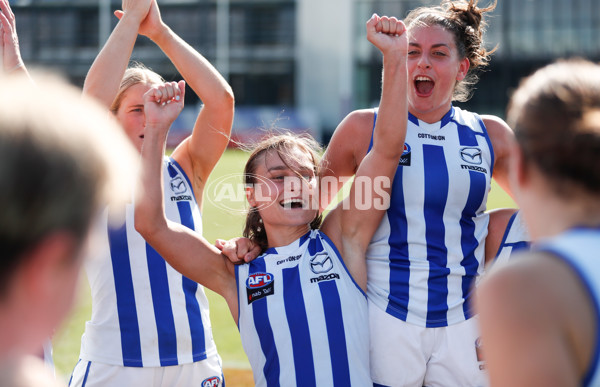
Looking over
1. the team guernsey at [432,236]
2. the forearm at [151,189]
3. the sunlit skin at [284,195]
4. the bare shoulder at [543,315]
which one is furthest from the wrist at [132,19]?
the bare shoulder at [543,315]

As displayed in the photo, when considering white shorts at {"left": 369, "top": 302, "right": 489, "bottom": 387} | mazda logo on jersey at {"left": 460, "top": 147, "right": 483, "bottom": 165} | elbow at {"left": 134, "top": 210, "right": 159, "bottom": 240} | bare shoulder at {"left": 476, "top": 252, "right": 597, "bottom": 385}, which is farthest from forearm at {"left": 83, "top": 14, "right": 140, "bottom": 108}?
bare shoulder at {"left": 476, "top": 252, "right": 597, "bottom": 385}

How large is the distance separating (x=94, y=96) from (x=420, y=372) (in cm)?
191

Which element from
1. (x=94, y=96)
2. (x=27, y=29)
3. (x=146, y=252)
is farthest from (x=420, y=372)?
(x=27, y=29)

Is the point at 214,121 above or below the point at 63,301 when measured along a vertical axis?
above

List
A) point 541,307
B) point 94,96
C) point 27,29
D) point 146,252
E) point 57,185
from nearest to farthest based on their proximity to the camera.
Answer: point 57,185, point 541,307, point 94,96, point 146,252, point 27,29

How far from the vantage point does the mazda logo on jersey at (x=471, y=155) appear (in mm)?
2979

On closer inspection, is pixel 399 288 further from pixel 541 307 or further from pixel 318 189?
pixel 541 307

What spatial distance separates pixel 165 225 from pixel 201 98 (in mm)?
894

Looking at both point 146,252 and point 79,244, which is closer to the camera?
point 79,244

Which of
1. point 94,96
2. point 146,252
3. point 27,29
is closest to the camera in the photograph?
point 94,96

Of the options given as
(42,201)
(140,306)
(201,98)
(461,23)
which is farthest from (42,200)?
(461,23)

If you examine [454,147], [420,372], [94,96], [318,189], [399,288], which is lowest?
[420,372]

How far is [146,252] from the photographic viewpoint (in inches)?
125

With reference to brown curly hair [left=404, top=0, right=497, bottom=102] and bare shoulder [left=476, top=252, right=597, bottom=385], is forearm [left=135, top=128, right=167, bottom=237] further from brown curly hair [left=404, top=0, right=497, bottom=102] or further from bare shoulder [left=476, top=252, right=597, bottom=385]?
bare shoulder [left=476, top=252, right=597, bottom=385]
